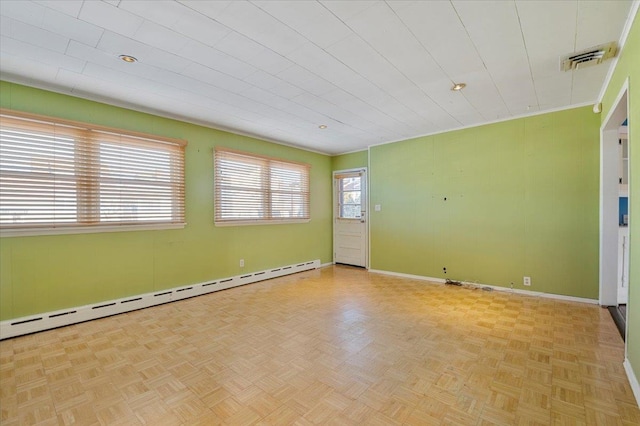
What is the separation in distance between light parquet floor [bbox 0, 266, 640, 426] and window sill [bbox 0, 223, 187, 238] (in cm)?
105

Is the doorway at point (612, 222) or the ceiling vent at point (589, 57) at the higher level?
the ceiling vent at point (589, 57)

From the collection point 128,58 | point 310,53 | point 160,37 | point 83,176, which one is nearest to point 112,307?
point 83,176

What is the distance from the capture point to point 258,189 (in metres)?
5.15

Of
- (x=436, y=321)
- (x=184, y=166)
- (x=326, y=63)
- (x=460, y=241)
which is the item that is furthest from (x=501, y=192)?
(x=184, y=166)

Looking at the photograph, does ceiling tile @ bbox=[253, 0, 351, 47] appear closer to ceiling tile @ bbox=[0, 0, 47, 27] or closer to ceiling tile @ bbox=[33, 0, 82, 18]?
ceiling tile @ bbox=[33, 0, 82, 18]

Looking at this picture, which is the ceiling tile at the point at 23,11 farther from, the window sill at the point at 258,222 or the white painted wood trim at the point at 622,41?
the white painted wood trim at the point at 622,41

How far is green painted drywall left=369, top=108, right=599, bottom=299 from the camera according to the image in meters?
3.73

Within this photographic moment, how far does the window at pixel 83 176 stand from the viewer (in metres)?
2.86

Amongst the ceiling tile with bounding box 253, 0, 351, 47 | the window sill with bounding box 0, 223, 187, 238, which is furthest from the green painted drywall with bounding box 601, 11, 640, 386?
the window sill with bounding box 0, 223, 187, 238

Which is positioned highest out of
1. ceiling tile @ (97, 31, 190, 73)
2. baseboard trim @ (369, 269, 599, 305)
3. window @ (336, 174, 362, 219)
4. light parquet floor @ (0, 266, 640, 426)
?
ceiling tile @ (97, 31, 190, 73)

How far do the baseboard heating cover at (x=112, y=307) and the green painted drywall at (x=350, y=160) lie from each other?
294 centimetres

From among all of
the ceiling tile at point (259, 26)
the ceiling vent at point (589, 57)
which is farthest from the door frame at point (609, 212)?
the ceiling tile at point (259, 26)

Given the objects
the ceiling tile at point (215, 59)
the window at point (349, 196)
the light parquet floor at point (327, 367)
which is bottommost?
the light parquet floor at point (327, 367)

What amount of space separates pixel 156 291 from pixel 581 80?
5636mm
